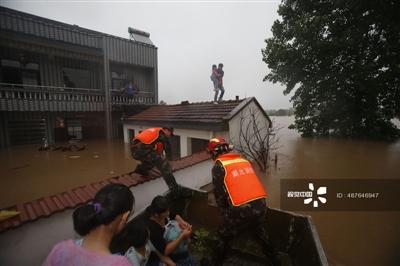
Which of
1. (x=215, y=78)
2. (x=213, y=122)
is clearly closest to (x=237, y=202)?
(x=213, y=122)

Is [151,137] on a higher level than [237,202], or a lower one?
higher

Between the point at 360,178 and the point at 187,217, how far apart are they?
21.0ft

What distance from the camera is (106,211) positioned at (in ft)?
4.23

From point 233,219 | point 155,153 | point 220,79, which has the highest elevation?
point 220,79

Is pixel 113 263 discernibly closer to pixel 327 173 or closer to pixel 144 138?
pixel 144 138

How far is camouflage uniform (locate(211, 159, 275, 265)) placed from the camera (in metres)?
2.39

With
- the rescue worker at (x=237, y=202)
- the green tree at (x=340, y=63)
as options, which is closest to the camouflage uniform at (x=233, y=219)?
the rescue worker at (x=237, y=202)

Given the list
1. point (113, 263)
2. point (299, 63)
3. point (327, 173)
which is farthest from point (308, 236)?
point (299, 63)

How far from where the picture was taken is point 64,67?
1364 centimetres

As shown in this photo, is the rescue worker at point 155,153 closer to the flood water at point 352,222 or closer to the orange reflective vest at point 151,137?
the orange reflective vest at point 151,137

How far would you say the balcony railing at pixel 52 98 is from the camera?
36.2 ft

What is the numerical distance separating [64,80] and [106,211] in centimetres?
1567
